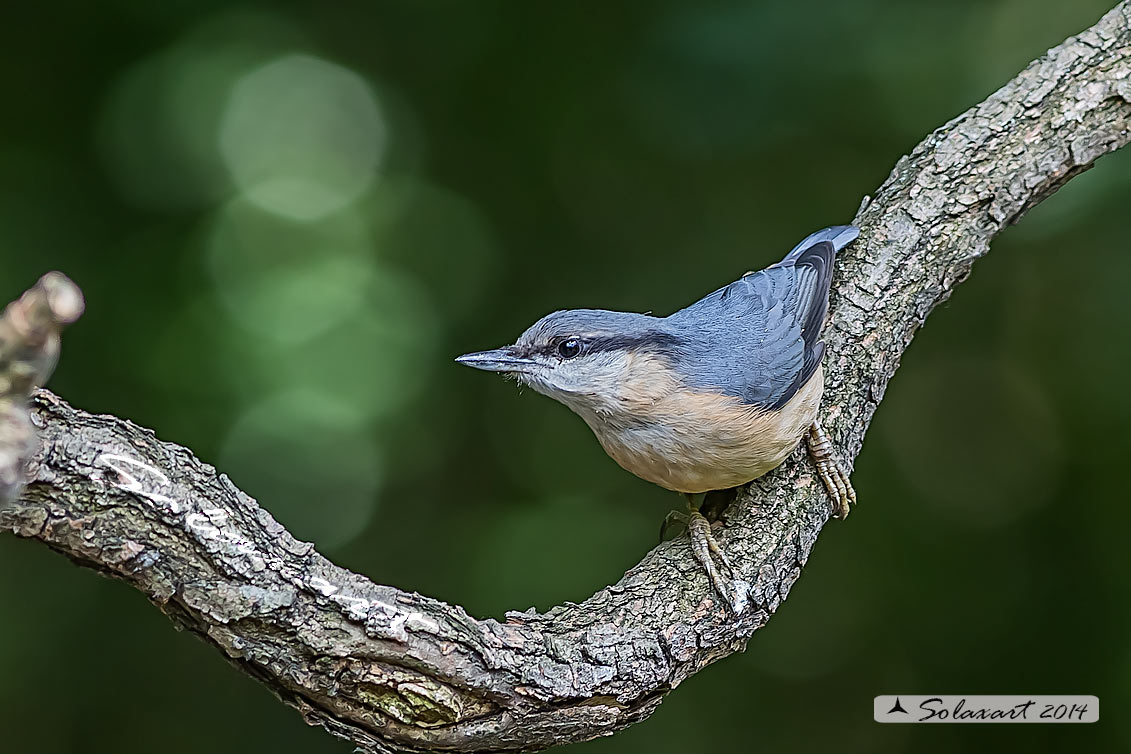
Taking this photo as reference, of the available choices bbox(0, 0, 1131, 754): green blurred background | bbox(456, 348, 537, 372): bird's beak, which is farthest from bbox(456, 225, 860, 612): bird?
bbox(0, 0, 1131, 754): green blurred background

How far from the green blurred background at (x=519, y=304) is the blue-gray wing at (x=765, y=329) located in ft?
2.97

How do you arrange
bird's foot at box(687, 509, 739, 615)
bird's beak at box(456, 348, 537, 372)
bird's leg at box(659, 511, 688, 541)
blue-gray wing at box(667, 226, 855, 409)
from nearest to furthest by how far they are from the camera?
bird's foot at box(687, 509, 739, 615)
bird's beak at box(456, 348, 537, 372)
blue-gray wing at box(667, 226, 855, 409)
bird's leg at box(659, 511, 688, 541)

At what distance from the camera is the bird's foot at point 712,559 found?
2.21 metres

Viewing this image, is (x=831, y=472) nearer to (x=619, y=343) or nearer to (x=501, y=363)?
(x=619, y=343)

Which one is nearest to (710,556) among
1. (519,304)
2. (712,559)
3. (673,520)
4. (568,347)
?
(712,559)

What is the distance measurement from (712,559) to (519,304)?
1812mm

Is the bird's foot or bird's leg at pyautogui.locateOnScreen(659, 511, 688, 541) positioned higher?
bird's leg at pyautogui.locateOnScreen(659, 511, 688, 541)

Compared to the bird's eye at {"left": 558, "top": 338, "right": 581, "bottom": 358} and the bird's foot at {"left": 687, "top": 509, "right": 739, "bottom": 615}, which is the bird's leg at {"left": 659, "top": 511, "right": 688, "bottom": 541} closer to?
the bird's foot at {"left": 687, "top": 509, "right": 739, "bottom": 615}

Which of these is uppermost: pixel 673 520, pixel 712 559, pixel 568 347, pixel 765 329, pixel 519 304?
pixel 519 304

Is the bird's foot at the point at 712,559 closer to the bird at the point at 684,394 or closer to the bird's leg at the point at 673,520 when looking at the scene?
the bird at the point at 684,394

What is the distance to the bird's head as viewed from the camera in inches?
94.3

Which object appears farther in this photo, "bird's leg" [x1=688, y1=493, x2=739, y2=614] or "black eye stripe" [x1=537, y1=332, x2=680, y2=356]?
"black eye stripe" [x1=537, y1=332, x2=680, y2=356]

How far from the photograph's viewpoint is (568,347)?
94.6 inches

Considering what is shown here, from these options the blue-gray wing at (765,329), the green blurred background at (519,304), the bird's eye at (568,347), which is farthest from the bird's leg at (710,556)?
the green blurred background at (519,304)
